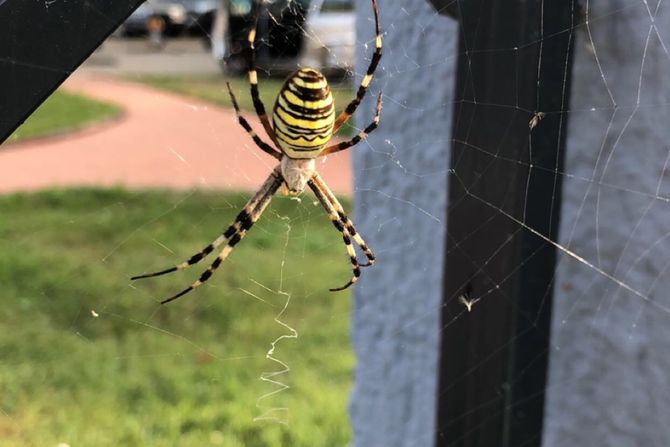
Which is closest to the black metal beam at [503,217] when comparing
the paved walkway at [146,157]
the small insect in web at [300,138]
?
the small insect in web at [300,138]

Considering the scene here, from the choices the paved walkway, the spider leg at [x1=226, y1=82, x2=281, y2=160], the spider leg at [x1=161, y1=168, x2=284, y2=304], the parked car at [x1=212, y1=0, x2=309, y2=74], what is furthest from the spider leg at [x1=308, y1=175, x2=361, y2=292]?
the paved walkway

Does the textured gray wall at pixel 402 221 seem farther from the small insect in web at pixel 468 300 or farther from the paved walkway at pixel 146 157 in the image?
the paved walkway at pixel 146 157

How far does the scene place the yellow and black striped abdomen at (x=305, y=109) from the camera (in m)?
1.33

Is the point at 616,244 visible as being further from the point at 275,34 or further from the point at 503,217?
the point at 275,34

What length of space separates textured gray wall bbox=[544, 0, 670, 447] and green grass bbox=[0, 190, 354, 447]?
0.99 m

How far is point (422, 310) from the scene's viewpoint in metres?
1.92

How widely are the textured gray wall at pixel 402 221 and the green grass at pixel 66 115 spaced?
21.2 feet

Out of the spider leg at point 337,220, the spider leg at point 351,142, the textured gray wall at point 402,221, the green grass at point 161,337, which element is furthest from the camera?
the green grass at point 161,337

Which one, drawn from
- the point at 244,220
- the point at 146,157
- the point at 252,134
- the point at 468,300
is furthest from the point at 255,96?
the point at 146,157

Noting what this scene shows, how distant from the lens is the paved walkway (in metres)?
5.77

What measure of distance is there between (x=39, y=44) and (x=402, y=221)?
1369mm

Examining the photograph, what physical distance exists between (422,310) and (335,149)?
0.53 meters

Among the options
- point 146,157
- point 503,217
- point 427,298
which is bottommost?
point 146,157

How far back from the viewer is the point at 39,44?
2.06 ft
